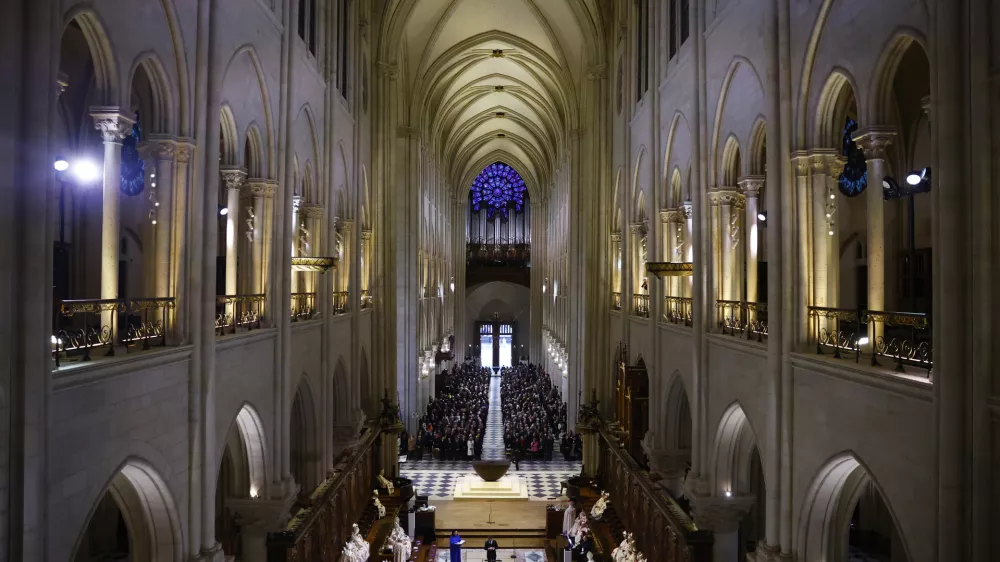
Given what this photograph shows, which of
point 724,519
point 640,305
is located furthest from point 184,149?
point 640,305

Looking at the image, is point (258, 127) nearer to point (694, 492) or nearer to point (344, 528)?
point (344, 528)

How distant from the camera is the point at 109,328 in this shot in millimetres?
7684

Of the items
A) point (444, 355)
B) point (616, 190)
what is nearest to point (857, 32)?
point (616, 190)

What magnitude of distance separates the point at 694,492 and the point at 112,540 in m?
12.0

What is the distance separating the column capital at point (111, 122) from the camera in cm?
789

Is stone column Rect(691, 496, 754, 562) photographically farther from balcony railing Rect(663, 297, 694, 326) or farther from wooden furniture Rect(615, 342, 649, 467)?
wooden furniture Rect(615, 342, 649, 467)

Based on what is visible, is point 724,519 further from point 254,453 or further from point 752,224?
point 254,453

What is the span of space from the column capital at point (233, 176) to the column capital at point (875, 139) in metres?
8.82

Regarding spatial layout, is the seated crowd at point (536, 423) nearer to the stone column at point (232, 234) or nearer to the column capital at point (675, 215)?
the column capital at point (675, 215)

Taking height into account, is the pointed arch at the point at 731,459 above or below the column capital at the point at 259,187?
below

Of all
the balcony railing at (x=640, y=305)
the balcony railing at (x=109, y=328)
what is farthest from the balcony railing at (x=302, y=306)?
the balcony railing at (x=640, y=305)

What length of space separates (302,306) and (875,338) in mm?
10849

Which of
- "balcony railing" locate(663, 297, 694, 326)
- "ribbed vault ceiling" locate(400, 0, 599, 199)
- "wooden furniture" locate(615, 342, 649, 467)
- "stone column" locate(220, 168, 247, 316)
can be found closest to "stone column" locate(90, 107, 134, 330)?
"stone column" locate(220, 168, 247, 316)

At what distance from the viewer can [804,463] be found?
8820mm
